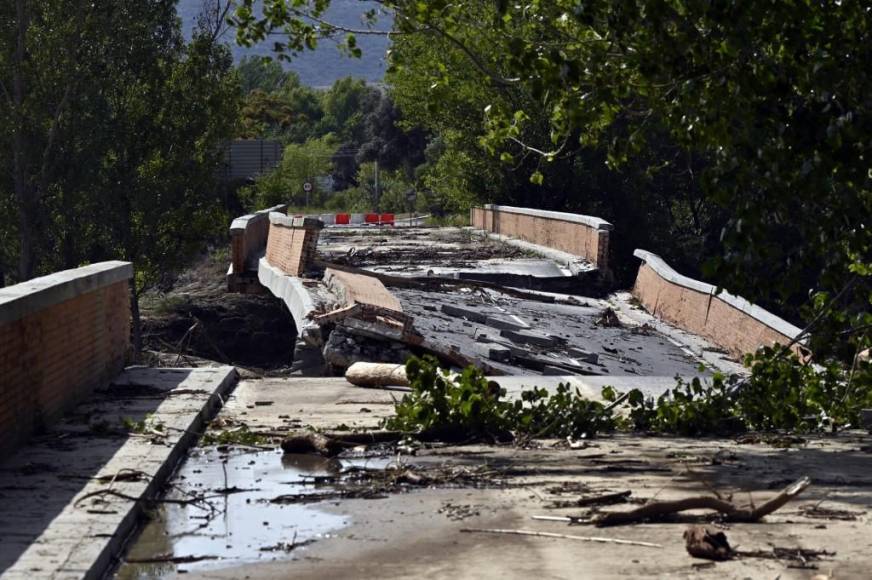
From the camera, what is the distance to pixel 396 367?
1366 cm

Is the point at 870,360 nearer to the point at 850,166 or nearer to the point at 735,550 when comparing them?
the point at 850,166

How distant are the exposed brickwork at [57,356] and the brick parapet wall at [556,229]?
52.4ft

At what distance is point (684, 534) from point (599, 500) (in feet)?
3.46

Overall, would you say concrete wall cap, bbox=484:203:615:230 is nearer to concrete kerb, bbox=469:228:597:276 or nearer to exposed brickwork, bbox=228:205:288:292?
concrete kerb, bbox=469:228:597:276

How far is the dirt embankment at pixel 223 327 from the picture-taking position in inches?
1345

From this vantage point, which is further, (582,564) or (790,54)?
(790,54)

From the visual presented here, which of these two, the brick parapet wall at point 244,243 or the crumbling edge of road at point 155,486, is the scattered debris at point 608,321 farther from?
the crumbling edge of road at point 155,486

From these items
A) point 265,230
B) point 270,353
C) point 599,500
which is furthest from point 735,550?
point 270,353

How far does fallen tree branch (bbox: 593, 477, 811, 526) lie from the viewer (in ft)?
23.5

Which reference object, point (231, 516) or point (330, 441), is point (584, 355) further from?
point (231, 516)

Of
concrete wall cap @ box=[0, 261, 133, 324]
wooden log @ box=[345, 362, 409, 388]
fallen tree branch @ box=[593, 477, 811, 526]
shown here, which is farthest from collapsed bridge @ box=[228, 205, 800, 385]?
concrete wall cap @ box=[0, 261, 133, 324]

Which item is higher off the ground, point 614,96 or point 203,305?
point 614,96

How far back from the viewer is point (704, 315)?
21406 mm

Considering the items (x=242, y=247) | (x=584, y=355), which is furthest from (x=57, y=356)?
(x=242, y=247)
